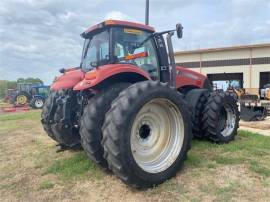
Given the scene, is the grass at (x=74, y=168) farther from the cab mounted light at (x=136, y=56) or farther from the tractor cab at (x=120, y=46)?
the cab mounted light at (x=136, y=56)

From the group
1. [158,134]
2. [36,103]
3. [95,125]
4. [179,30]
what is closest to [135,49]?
[179,30]

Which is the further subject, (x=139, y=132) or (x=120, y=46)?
(x=120, y=46)

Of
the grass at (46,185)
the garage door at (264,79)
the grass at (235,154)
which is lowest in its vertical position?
the grass at (46,185)

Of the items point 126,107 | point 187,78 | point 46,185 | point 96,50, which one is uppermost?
point 96,50

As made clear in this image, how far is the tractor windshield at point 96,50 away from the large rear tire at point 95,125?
0.81 m

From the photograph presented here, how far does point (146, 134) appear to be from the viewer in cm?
451

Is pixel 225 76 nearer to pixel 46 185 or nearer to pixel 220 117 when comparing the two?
pixel 220 117

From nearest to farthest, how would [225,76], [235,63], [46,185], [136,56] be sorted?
[46,185] → [136,56] → [235,63] → [225,76]

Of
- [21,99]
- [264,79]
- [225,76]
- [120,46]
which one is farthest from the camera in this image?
[225,76]

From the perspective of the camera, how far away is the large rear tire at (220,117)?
623 cm

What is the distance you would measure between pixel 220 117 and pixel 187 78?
1148mm

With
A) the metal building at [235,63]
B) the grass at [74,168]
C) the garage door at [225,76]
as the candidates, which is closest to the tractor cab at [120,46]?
the grass at [74,168]

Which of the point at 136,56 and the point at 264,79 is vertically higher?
the point at 264,79

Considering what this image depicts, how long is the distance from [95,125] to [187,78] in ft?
10.9
